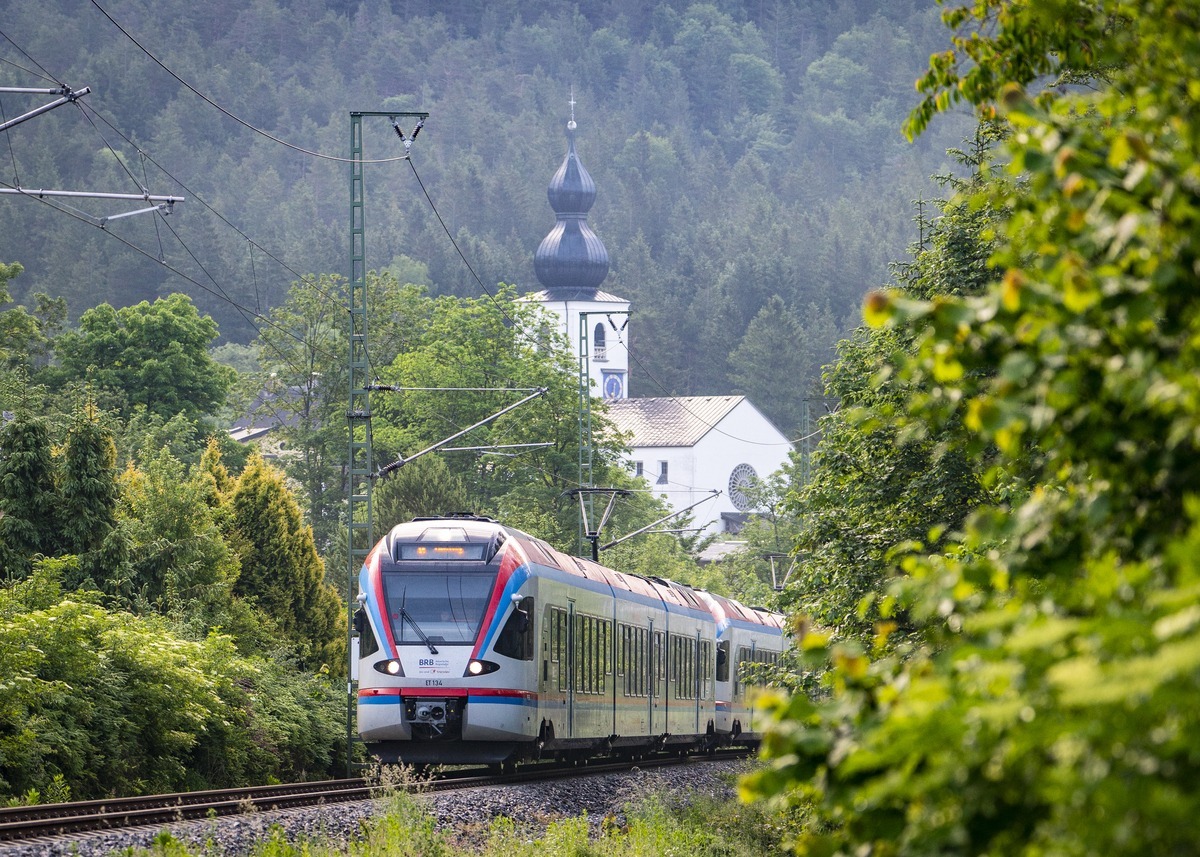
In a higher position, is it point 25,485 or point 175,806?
point 25,485

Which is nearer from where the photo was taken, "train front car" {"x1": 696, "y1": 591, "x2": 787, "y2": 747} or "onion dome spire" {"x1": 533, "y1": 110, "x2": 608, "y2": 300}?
"train front car" {"x1": 696, "y1": 591, "x2": 787, "y2": 747}

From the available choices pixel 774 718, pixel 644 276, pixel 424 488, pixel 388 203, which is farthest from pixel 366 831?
pixel 388 203

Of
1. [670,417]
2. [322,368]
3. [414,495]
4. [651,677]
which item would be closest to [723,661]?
[651,677]

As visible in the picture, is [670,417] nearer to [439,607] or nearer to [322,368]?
[322,368]

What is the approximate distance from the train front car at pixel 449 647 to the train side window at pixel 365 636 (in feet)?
0.04

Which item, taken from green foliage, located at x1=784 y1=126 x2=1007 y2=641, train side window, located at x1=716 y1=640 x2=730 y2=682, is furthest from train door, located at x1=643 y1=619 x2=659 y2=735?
green foliage, located at x1=784 y1=126 x2=1007 y2=641

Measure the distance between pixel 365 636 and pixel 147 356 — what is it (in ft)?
149

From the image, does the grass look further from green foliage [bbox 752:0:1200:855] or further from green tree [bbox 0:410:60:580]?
green tree [bbox 0:410:60:580]

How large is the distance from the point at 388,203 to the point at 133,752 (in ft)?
Result: 533

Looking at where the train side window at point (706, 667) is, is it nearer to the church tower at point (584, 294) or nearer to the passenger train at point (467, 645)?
the passenger train at point (467, 645)

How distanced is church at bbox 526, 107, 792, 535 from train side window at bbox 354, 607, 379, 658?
89042 mm

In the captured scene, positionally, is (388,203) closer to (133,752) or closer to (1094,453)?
(133,752)

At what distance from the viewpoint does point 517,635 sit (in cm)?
2172

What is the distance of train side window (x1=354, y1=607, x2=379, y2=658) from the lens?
21984mm
